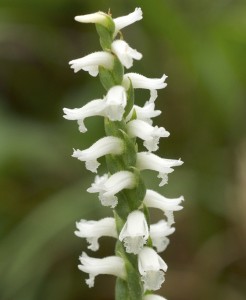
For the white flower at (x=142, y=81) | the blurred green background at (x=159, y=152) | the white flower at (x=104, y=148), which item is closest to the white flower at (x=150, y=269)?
the white flower at (x=104, y=148)

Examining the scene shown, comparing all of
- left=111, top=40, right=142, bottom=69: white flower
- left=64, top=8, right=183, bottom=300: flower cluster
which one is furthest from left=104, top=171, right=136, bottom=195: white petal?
left=111, top=40, right=142, bottom=69: white flower

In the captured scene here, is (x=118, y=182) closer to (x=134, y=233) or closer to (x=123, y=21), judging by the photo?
(x=134, y=233)

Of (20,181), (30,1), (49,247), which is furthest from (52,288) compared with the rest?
(30,1)

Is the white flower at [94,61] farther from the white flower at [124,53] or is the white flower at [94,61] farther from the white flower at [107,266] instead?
the white flower at [107,266]

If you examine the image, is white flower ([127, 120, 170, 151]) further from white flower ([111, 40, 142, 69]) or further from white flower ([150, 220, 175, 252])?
white flower ([150, 220, 175, 252])

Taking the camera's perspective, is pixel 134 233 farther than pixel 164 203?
No

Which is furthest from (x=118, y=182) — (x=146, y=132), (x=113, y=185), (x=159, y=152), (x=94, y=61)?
(x=159, y=152)
